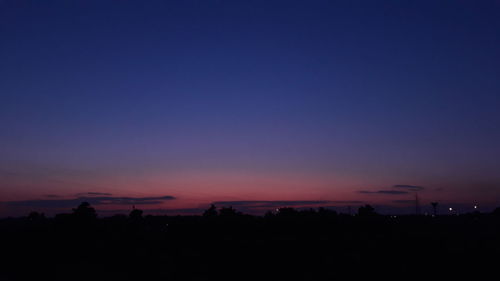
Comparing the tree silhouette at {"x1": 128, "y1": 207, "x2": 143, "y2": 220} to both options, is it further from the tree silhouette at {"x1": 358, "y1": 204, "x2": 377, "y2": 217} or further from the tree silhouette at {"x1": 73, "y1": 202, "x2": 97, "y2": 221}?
the tree silhouette at {"x1": 358, "y1": 204, "x2": 377, "y2": 217}

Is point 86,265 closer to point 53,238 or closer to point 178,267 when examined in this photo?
point 178,267

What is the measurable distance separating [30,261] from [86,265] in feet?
16.9

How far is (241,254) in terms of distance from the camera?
4038 cm

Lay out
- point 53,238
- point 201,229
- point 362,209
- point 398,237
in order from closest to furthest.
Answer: point 398,237 → point 53,238 → point 201,229 → point 362,209

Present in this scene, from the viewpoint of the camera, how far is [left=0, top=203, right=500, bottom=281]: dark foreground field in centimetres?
3494

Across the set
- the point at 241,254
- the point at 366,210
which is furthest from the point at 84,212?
the point at 366,210

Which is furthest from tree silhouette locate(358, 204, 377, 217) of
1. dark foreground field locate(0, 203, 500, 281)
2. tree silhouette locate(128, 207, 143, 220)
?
tree silhouette locate(128, 207, 143, 220)

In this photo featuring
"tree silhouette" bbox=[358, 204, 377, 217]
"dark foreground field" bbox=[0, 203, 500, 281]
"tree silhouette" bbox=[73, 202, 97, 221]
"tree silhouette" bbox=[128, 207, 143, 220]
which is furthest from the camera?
"tree silhouette" bbox=[128, 207, 143, 220]

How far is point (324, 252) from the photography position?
4072 centimetres

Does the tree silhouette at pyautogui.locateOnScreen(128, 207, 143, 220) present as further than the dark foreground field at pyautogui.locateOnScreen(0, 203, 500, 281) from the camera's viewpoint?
Yes

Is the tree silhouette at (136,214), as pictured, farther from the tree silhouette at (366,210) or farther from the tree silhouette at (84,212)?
the tree silhouette at (366,210)

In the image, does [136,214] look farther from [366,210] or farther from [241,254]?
[241,254]

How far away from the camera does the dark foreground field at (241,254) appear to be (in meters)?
34.9

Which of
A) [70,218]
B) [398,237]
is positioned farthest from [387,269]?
[70,218]
